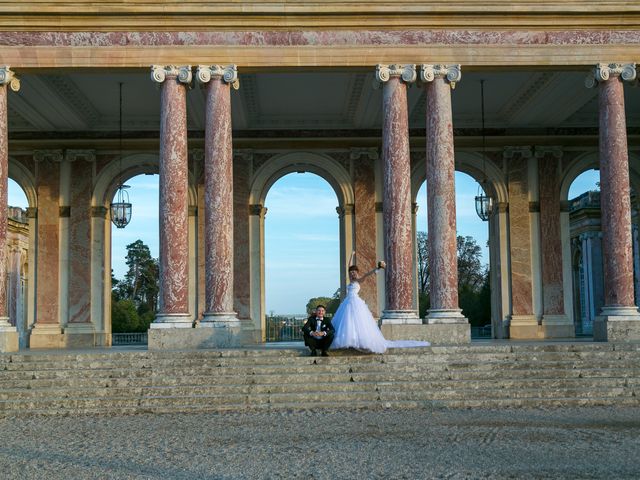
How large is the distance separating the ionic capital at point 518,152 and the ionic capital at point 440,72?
354 inches

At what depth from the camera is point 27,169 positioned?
29.9 m

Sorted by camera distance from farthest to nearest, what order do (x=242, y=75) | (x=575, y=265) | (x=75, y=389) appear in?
1. (x=575, y=265)
2. (x=242, y=75)
3. (x=75, y=389)

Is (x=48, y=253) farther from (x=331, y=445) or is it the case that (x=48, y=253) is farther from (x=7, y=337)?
(x=331, y=445)

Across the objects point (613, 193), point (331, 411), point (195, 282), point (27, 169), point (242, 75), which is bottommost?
point (331, 411)

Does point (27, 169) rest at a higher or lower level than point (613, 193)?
higher

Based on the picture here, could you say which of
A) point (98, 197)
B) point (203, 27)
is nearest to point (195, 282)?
point (98, 197)

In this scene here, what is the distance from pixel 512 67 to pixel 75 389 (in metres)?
13.3

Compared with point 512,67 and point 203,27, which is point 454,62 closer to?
point 512,67

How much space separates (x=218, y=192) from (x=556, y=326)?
44.6 ft

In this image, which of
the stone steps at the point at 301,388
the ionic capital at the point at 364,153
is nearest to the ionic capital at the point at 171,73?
the stone steps at the point at 301,388

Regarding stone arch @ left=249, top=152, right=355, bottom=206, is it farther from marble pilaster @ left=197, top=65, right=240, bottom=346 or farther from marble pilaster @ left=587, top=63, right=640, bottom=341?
marble pilaster @ left=587, top=63, right=640, bottom=341

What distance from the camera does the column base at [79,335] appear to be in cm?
2873

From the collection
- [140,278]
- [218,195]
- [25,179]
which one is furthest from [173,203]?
[140,278]

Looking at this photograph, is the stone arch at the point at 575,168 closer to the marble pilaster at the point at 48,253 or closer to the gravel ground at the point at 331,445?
the gravel ground at the point at 331,445
